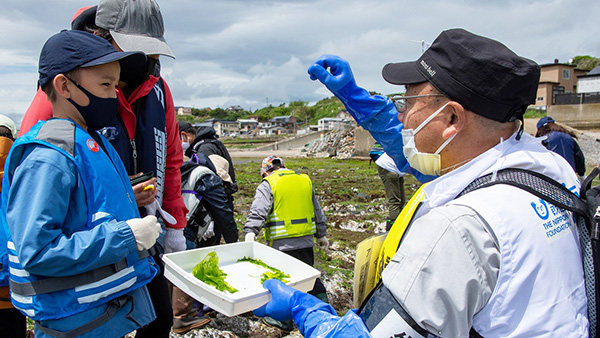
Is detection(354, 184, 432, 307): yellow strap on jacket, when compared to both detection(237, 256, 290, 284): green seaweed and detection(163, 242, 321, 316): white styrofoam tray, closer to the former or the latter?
detection(163, 242, 321, 316): white styrofoam tray

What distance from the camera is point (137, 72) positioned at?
8.02ft

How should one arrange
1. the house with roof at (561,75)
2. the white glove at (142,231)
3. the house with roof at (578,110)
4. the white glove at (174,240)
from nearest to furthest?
the white glove at (142,231), the white glove at (174,240), the house with roof at (578,110), the house with roof at (561,75)

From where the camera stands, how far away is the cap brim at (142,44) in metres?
2.39

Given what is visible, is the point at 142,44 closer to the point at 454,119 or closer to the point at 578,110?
the point at 454,119

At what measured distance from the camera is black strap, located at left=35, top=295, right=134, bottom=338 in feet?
6.05

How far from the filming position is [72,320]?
1858mm

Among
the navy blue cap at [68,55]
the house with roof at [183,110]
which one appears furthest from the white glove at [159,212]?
the house with roof at [183,110]

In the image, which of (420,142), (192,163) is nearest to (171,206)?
(192,163)

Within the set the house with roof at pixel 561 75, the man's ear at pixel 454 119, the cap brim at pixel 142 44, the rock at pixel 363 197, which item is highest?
the house with roof at pixel 561 75

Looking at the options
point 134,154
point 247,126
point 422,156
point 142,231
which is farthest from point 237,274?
point 247,126

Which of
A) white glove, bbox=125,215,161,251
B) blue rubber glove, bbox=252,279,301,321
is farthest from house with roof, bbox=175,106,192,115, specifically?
blue rubber glove, bbox=252,279,301,321

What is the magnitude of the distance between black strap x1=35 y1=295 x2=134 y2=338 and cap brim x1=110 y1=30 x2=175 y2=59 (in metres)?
1.53

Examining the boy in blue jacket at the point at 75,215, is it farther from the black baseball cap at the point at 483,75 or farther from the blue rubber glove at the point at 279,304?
the black baseball cap at the point at 483,75

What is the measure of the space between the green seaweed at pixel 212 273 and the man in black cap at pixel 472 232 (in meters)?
0.85
